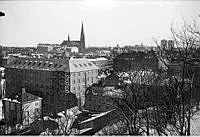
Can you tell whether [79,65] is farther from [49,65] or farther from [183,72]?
[183,72]

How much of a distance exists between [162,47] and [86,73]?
3921 mm

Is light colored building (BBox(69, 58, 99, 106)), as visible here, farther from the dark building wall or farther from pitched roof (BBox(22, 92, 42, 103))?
pitched roof (BBox(22, 92, 42, 103))

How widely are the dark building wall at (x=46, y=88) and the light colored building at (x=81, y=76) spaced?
16 cm

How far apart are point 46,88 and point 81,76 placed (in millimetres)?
1066

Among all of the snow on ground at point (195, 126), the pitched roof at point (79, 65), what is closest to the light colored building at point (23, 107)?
the pitched roof at point (79, 65)

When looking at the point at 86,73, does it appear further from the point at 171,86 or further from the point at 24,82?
the point at 171,86

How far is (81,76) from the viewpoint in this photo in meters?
5.18

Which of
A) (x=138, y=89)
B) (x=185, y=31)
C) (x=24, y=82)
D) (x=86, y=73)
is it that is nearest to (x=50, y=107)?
(x=24, y=82)

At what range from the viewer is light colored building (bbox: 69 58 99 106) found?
4607mm

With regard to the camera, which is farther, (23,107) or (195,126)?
(23,107)

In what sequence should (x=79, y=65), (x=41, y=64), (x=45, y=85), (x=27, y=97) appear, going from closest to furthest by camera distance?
(x=27, y=97) → (x=45, y=85) → (x=41, y=64) → (x=79, y=65)

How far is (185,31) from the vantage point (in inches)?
65.4

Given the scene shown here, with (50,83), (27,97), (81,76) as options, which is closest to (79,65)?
(81,76)

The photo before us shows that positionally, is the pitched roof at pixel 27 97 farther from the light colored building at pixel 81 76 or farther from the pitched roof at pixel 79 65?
the pitched roof at pixel 79 65
